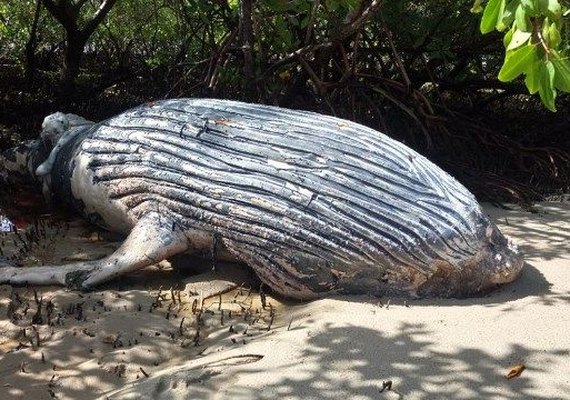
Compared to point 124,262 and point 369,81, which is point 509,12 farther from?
point 369,81

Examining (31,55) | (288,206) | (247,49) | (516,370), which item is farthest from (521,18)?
(31,55)

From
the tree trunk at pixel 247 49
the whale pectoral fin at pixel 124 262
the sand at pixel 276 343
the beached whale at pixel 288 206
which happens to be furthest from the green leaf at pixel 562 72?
the tree trunk at pixel 247 49

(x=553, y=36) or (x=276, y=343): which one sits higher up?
(x=553, y=36)

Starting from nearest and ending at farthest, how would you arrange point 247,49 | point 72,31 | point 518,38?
point 518,38, point 247,49, point 72,31

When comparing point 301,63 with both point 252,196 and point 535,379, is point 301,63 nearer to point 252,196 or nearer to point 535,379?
point 252,196

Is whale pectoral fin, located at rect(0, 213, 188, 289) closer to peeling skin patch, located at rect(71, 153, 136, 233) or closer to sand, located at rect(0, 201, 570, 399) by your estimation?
sand, located at rect(0, 201, 570, 399)

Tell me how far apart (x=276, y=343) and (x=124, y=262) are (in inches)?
45.0

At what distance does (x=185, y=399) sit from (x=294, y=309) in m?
0.99

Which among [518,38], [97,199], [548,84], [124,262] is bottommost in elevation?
[124,262]

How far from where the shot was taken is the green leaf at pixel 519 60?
1.70m

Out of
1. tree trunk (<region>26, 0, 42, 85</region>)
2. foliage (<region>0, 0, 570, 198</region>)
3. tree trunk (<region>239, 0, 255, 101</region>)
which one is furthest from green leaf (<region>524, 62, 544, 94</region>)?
tree trunk (<region>26, 0, 42, 85</region>)

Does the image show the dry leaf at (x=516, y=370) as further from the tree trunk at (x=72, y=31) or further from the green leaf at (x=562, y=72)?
the tree trunk at (x=72, y=31)

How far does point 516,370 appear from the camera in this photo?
2770mm

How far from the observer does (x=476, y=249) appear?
11.3ft
